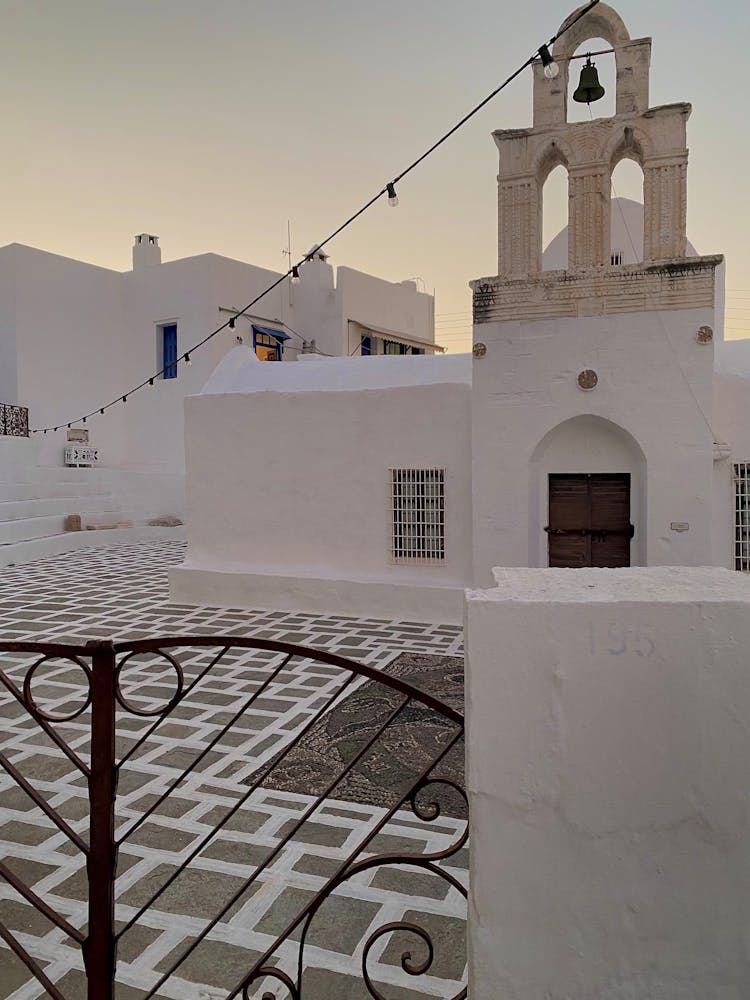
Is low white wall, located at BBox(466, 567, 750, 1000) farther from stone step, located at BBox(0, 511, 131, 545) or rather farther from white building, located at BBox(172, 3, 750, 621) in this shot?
stone step, located at BBox(0, 511, 131, 545)

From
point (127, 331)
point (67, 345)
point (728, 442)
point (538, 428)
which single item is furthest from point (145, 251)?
point (728, 442)

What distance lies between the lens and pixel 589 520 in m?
8.31

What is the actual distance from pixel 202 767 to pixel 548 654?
3.76 m

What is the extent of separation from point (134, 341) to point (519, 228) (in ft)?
51.2

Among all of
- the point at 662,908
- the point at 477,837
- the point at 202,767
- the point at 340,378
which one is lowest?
the point at 202,767

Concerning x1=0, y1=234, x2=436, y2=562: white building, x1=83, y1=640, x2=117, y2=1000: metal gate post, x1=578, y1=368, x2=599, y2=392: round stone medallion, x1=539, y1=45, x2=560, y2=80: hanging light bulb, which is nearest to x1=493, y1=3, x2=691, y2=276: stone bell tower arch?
x1=578, y1=368, x2=599, y2=392: round stone medallion

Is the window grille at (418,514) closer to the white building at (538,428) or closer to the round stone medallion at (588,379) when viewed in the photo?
the white building at (538,428)

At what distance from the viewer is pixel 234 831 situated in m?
3.85

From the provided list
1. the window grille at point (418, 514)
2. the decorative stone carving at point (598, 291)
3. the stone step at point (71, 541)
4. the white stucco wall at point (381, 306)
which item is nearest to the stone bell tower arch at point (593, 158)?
the decorative stone carving at point (598, 291)

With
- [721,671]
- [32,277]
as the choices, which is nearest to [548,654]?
[721,671]

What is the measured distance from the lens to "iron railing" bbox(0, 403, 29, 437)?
16984 mm

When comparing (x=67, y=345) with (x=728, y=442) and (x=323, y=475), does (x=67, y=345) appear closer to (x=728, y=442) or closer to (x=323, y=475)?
(x=323, y=475)

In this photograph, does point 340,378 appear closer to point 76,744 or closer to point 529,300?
point 529,300

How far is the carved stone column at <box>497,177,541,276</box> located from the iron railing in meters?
13.4
